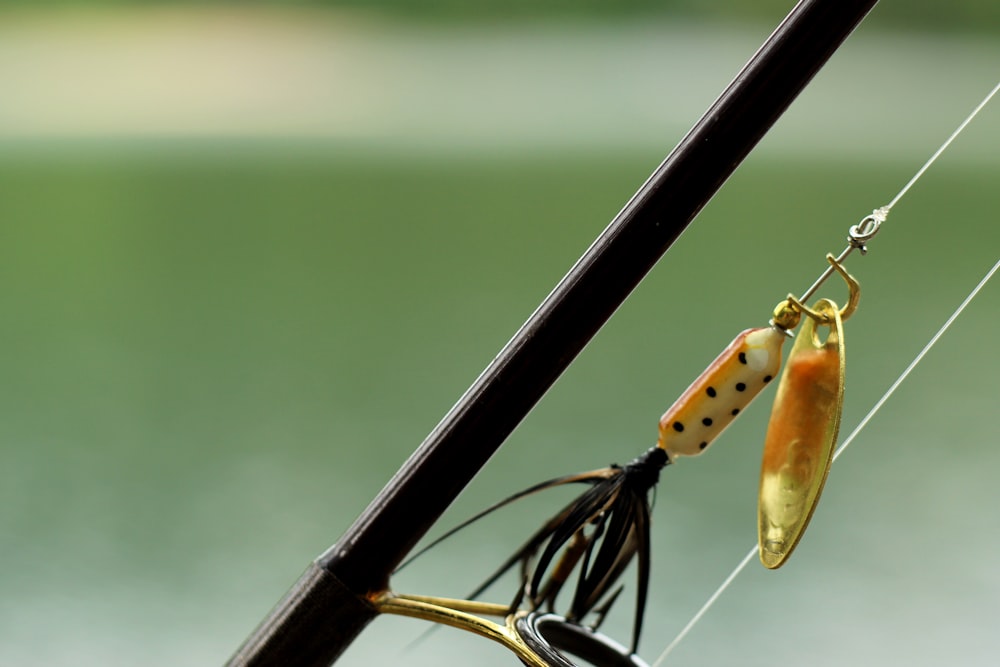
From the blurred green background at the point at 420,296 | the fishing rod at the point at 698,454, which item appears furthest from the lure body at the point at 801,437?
the blurred green background at the point at 420,296

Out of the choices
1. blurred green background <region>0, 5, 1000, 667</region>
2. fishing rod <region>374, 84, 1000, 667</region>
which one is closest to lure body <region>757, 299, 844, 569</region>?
fishing rod <region>374, 84, 1000, 667</region>

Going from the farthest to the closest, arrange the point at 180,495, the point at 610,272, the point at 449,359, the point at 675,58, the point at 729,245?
1. the point at 675,58
2. the point at 729,245
3. the point at 449,359
4. the point at 180,495
5. the point at 610,272

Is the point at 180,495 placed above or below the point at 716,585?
below

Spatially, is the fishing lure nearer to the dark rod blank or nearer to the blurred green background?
the dark rod blank

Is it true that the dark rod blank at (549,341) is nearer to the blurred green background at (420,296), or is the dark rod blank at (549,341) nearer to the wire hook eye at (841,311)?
the wire hook eye at (841,311)

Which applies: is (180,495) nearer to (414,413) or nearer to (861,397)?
(414,413)

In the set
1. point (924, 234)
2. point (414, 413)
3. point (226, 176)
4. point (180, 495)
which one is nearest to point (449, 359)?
point (414, 413)
